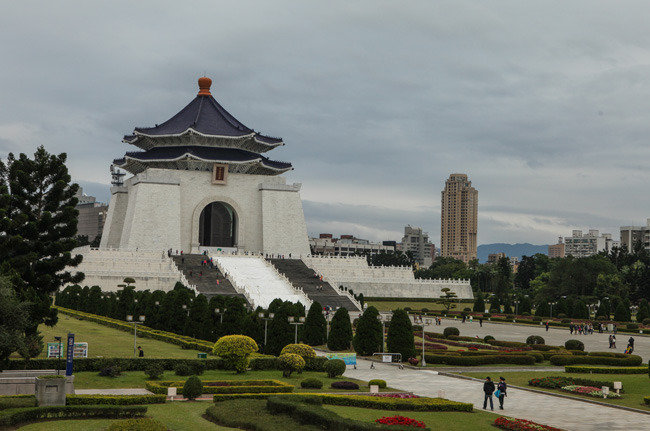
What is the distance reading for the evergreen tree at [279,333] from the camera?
29.8m

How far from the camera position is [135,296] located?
3781cm

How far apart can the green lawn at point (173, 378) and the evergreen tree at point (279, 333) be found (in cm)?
489

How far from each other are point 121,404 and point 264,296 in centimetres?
2809

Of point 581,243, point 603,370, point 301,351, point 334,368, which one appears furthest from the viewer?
point 581,243

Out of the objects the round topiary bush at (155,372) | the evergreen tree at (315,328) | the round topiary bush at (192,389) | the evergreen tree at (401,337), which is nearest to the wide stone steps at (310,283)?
the evergreen tree at (315,328)

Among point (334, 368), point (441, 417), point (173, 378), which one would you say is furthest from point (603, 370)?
point (173, 378)

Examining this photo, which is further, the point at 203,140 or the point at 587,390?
the point at 203,140

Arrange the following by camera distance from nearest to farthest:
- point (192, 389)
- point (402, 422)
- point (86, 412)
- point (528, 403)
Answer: point (402, 422), point (86, 412), point (192, 389), point (528, 403)

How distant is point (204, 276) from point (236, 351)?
2573 cm

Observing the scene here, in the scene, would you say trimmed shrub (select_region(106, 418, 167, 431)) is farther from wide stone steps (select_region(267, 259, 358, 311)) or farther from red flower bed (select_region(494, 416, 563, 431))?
wide stone steps (select_region(267, 259, 358, 311))

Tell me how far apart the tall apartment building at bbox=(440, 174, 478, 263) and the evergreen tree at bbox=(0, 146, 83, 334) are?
6465 inches

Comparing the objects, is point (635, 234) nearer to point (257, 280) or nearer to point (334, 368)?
A: point (257, 280)

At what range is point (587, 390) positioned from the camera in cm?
2070

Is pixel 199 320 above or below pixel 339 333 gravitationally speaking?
above
